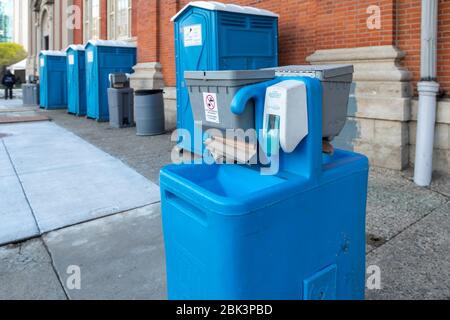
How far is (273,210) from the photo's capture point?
1815 mm

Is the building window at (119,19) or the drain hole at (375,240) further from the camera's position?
the building window at (119,19)

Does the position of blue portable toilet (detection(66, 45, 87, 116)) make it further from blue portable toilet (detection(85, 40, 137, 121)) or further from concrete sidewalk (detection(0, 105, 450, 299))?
concrete sidewalk (detection(0, 105, 450, 299))

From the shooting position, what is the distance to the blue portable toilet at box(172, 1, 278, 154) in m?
6.27

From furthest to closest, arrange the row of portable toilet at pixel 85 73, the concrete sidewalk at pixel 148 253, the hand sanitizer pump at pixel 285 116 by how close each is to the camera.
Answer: the row of portable toilet at pixel 85 73, the concrete sidewalk at pixel 148 253, the hand sanitizer pump at pixel 285 116

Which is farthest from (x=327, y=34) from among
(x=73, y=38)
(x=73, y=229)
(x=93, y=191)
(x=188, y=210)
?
(x=73, y=38)

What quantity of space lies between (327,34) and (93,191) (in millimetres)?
4279

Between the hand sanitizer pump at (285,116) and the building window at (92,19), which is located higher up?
the building window at (92,19)

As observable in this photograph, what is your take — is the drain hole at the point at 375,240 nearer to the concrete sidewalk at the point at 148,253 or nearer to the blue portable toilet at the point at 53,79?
the concrete sidewalk at the point at 148,253

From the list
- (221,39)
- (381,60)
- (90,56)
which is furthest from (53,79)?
(381,60)

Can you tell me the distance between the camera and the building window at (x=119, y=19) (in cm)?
1479

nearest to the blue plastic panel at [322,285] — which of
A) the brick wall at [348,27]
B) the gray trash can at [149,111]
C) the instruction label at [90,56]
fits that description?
the brick wall at [348,27]

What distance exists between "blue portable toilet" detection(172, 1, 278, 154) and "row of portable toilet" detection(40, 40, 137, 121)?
598 cm

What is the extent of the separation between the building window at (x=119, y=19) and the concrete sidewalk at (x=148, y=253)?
1185 cm

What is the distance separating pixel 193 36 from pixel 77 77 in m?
9.00
